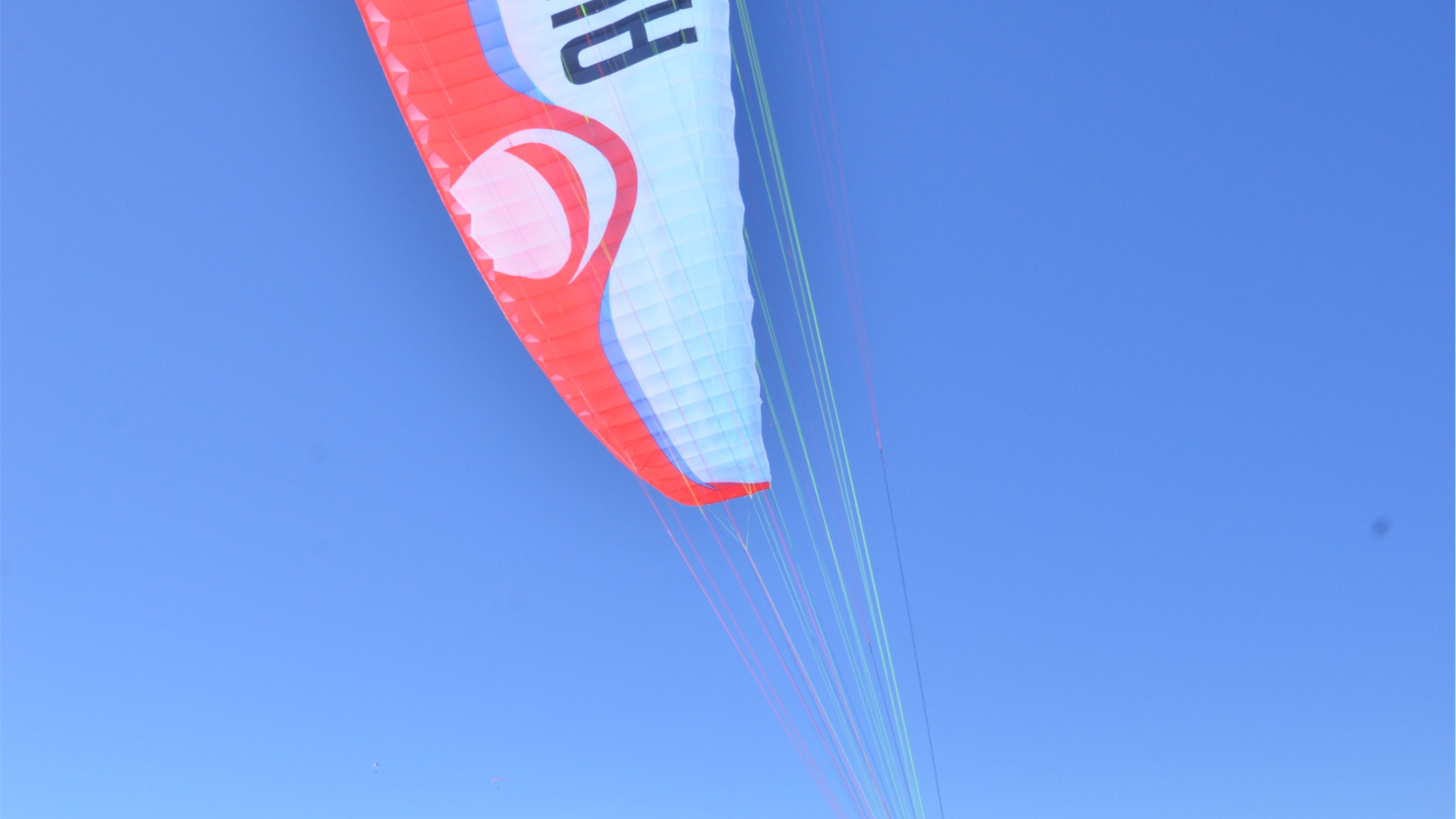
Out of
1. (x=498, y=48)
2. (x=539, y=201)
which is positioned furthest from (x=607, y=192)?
(x=498, y=48)

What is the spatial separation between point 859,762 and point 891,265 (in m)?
1.72

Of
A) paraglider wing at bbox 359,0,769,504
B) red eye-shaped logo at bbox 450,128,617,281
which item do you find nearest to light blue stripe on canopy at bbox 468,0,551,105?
paraglider wing at bbox 359,0,769,504

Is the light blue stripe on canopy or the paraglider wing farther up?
the light blue stripe on canopy

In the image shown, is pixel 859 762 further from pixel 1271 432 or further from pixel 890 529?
pixel 1271 432

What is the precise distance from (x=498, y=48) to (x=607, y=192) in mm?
447

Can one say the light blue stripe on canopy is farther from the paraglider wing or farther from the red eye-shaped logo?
the red eye-shaped logo

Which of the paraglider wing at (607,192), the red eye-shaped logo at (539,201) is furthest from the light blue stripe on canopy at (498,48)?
the red eye-shaped logo at (539,201)

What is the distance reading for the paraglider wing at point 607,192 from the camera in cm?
234

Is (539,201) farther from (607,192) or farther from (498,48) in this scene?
(498,48)

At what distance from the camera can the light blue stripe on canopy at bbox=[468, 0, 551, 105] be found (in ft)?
7.66

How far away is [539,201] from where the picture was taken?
244 cm

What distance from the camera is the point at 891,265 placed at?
3031 millimetres

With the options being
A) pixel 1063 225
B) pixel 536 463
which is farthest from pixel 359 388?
pixel 1063 225

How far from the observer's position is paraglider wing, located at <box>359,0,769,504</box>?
234 cm
